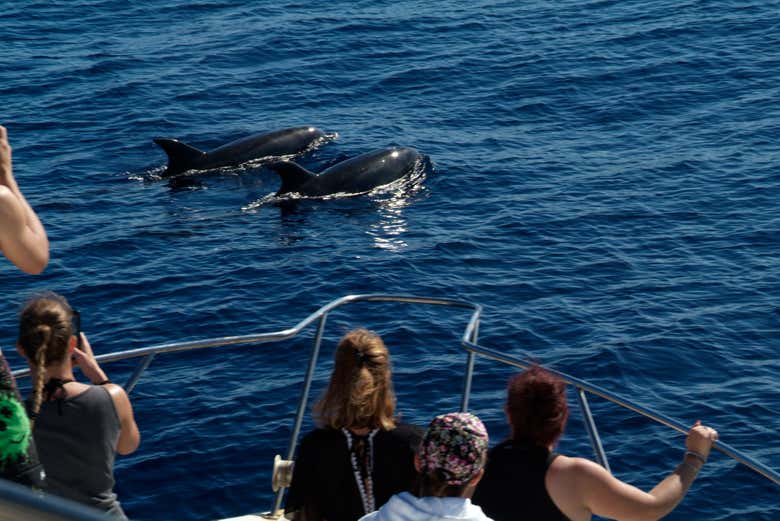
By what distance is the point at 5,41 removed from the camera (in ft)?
116

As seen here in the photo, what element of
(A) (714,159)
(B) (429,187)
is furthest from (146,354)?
(A) (714,159)

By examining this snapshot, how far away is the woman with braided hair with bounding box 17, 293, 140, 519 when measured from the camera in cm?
510

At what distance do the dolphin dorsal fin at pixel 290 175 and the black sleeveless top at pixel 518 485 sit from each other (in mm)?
18400

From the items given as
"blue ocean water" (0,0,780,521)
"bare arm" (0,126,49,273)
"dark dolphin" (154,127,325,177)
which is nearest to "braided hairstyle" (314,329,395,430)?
"bare arm" (0,126,49,273)

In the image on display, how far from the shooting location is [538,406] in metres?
5.15

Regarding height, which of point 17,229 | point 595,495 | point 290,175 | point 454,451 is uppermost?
point 17,229

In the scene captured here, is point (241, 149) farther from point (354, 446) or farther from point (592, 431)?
point (354, 446)

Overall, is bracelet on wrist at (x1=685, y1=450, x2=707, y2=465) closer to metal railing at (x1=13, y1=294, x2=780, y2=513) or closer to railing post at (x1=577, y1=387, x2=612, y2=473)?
metal railing at (x1=13, y1=294, x2=780, y2=513)

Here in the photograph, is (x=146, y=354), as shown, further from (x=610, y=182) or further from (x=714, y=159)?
(x=714, y=159)

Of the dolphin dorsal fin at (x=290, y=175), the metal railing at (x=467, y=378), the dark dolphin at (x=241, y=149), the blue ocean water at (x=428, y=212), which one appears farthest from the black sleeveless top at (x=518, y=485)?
the dark dolphin at (x=241, y=149)

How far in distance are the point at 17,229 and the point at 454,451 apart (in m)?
1.81

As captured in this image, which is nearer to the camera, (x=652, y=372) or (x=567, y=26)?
(x=652, y=372)

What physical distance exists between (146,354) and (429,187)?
56.0 feet

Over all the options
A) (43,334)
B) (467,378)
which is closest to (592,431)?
(467,378)
